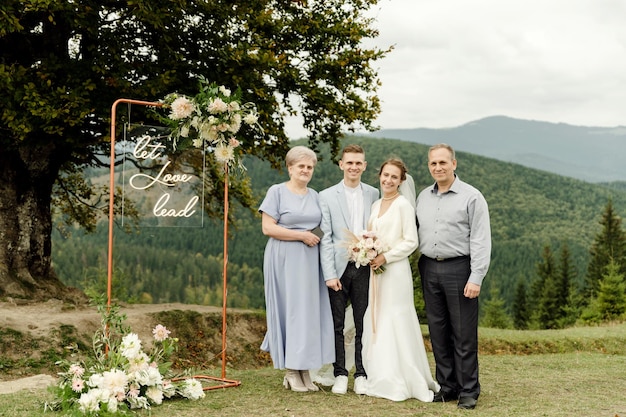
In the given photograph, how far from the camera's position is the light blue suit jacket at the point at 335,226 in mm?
6973

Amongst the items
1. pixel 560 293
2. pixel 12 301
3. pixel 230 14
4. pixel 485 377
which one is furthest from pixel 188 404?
pixel 560 293

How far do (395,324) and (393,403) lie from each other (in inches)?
31.5

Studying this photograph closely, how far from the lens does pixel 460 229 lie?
659cm

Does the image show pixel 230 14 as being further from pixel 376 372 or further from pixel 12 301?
pixel 376 372

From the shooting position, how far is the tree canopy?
11.5 metres

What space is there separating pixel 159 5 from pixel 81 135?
10.5 ft

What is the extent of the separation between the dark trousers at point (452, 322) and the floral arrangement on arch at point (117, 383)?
2.57 meters

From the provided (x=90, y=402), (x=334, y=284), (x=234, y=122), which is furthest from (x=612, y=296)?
(x=90, y=402)

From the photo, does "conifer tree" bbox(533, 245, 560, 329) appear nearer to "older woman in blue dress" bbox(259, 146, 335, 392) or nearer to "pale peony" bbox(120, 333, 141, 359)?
"older woman in blue dress" bbox(259, 146, 335, 392)

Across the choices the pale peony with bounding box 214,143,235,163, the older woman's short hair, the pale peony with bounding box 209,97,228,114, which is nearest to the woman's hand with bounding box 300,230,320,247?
the older woman's short hair

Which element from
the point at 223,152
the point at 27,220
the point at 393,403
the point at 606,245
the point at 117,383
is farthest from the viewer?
the point at 606,245

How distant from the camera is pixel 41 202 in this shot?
552 inches

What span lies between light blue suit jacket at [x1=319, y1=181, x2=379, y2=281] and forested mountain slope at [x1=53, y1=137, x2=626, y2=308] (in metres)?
10.1

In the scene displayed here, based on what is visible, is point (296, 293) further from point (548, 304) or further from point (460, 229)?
point (548, 304)
